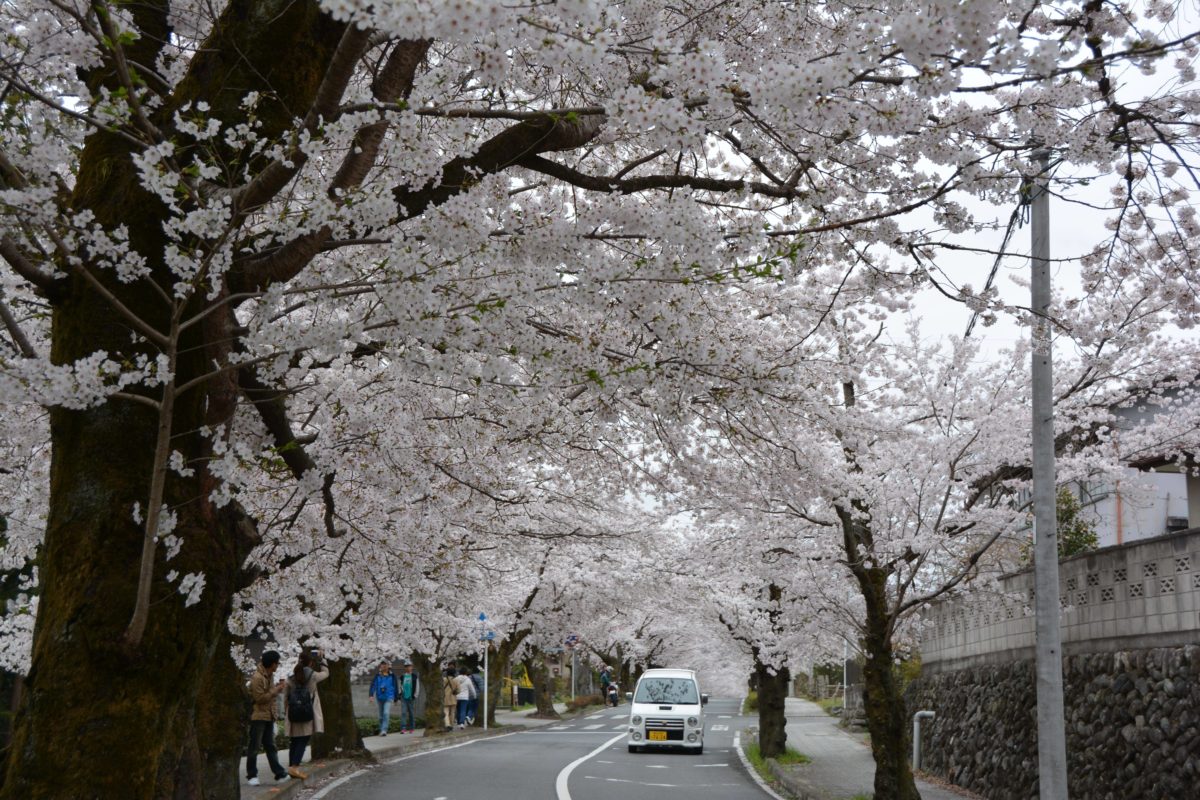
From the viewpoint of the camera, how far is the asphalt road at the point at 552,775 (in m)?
14.9

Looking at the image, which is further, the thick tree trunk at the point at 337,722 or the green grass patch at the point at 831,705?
the green grass patch at the point at 831,705

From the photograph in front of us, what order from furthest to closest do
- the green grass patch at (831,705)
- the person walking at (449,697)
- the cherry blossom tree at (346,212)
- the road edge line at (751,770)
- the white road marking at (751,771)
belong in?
the green grass patch at (831,705) < the person walking at (449,697) < the white road marking at (751,771) < the road edge line at (751,770) < the cherry blossom tree at (346,212)

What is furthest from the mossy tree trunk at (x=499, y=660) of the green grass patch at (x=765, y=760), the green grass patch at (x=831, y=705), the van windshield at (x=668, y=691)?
the green grass patch at (x=831, y=705)

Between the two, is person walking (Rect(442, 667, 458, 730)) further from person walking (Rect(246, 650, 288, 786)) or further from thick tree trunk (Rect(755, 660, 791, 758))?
person walking (Rect(246, 650, 288, 786))

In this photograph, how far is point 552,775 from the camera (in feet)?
58.1

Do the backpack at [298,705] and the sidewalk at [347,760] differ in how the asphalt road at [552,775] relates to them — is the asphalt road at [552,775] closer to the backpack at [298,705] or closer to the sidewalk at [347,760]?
the sidewalk at [347,760]

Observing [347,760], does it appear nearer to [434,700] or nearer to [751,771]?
[751,771]

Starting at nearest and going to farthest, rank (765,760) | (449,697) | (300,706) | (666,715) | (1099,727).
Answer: (1099,727), (300,706), (765,760), (666,715), (449,697)

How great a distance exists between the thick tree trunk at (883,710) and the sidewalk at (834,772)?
64.4 inches

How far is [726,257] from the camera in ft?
20.5

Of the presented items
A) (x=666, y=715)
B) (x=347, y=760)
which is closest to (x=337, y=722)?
(x=347, y=760)

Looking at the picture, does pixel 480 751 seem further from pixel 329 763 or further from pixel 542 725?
pixel 542 725

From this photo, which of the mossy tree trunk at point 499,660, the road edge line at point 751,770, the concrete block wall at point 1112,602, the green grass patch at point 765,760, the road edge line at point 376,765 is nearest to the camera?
the concrete block wall at point 1112,602

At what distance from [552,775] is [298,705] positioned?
4239 mm
